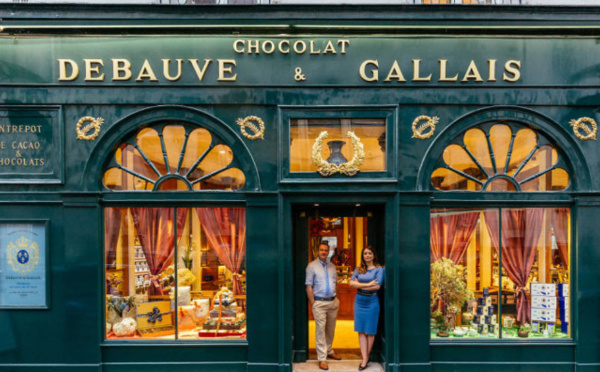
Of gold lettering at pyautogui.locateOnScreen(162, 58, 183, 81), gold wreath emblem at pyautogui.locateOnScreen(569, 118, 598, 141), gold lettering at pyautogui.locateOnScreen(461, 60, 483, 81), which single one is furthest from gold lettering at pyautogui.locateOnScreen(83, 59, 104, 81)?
gold wreath emblem at pyautogui.locateOnScreen(569, 118, 598, 141)

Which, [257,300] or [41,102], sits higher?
[41,102]

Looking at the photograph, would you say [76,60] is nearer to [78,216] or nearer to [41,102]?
[41,102]

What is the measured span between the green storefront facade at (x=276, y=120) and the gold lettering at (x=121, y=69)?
3 cm

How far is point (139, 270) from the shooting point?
6.88 m

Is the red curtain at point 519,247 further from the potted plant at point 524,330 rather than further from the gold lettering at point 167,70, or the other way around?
the gold lettering at point 167,70

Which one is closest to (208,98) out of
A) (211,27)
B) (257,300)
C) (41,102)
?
(211,27)

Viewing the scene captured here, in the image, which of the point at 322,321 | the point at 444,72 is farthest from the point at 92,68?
the point at 444,72

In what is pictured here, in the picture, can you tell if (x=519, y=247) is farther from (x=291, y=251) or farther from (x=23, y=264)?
(x=23, y=264)

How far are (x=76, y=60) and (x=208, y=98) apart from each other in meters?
2.27

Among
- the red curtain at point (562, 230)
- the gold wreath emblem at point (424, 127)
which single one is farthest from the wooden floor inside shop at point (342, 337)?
the red curtain at point (562, 230)

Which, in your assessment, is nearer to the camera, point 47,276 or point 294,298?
point 47,276

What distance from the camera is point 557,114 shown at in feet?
22.0

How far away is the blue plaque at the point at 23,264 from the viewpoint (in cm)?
664

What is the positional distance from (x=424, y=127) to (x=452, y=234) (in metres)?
1.88
